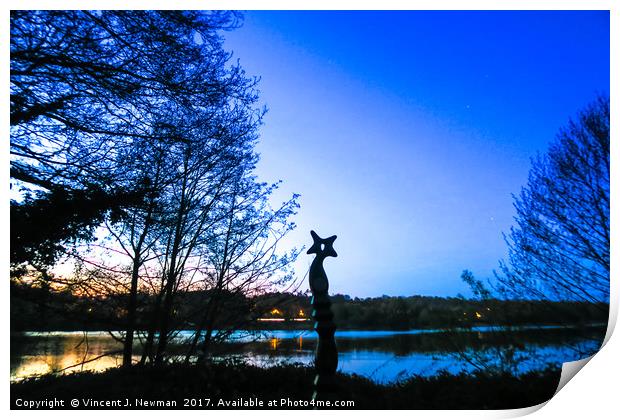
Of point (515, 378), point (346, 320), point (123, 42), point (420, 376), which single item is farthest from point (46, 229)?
point (515, 378)

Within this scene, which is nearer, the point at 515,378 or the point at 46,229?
the point at 46,229

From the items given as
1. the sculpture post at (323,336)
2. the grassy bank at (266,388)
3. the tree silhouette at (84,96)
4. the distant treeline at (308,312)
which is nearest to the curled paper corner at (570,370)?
the grassy bank at (266,388)

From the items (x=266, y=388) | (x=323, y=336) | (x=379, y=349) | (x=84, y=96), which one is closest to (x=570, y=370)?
(x=379, y=349)

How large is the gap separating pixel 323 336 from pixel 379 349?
1648 millimetres

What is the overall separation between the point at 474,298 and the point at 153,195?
145 inches

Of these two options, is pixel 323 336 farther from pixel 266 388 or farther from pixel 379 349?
pixel 379 349

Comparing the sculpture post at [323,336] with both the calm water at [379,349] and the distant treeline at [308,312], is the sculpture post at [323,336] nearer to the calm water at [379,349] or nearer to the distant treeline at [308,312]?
the distant treeline at [308,312]

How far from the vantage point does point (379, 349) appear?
4348 mm

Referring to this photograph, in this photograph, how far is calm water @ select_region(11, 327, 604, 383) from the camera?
372 centimetres

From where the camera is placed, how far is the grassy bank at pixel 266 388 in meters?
3.45

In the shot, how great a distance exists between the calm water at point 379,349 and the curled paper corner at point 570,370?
0.11 metres

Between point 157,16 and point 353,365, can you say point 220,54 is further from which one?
point 353,365
